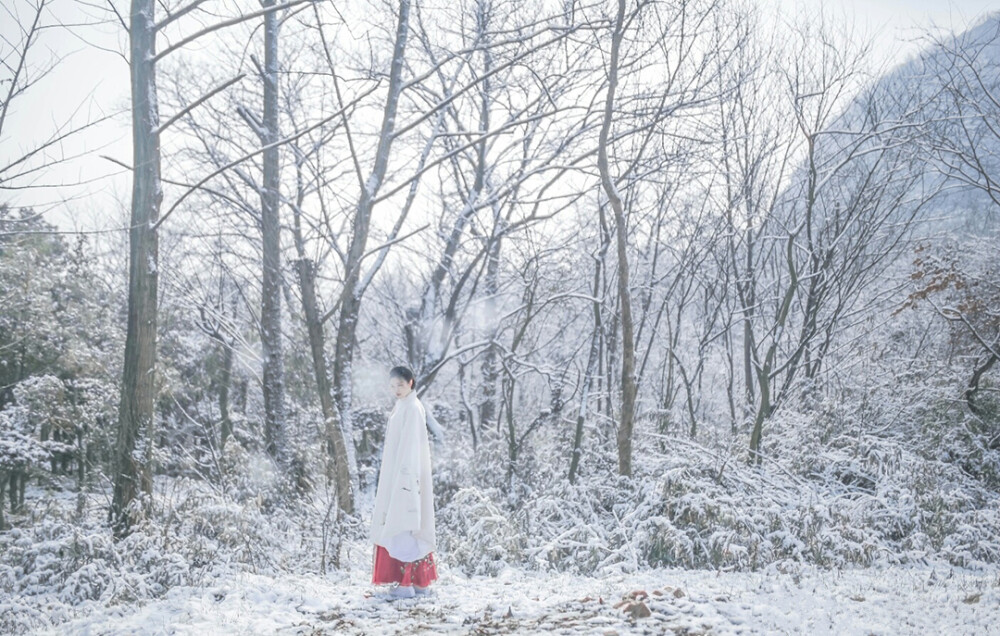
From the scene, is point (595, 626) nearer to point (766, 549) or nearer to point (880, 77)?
point (766, 549)

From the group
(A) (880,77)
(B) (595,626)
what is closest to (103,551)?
(B) (595,626)

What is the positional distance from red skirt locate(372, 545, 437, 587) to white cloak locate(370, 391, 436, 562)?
77 millimetres

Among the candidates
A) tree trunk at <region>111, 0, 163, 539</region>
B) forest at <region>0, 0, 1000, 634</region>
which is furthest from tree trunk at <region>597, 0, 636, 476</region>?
tree trunk at <region>111, 0, 163, 539</region>

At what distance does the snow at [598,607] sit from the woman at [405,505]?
210 mm

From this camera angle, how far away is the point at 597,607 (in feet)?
15.9

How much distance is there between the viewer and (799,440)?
958 cm

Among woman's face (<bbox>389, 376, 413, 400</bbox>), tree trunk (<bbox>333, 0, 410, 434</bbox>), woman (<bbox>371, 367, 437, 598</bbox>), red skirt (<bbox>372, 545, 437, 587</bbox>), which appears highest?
tree trunk (<bbox>333, 0, 410, 434</bbox>)

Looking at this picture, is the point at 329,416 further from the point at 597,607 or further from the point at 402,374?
the point at 597,607

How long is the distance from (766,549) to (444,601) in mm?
3409

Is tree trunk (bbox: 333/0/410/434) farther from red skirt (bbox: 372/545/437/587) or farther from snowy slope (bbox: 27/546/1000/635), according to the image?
red skirt (bbox: 372/545/437/587)

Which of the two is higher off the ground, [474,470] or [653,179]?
[653,179]

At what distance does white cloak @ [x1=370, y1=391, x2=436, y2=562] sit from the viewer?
548 cm

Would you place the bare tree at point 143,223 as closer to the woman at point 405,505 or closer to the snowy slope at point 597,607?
the snowy slope at point 597,607

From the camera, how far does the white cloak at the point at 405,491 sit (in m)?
5.48
